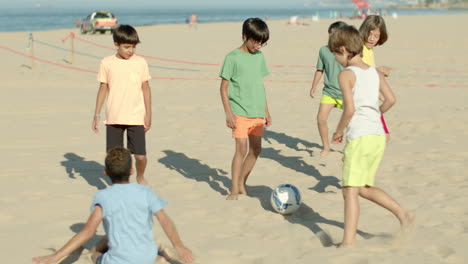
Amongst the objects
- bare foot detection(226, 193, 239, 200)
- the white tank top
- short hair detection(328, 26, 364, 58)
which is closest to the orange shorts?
bare foot detection(226, 193, 239, 200)

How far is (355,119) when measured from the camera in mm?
4305

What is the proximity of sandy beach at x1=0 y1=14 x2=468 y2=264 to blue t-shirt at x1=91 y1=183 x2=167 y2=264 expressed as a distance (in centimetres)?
88

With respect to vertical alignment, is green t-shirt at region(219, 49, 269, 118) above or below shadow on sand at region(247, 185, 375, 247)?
above

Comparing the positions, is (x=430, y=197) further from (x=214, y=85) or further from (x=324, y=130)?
(x=214, y=85)

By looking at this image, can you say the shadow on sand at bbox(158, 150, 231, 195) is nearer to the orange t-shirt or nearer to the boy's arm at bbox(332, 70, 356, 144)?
the orange t-shirt

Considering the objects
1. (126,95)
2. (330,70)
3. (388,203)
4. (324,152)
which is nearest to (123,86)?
(126,95)

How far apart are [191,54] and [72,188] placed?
16423mm

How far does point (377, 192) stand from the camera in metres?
4.48

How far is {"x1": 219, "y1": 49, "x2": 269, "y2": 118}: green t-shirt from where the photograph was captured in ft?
18.3

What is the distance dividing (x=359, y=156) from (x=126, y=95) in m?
2.32

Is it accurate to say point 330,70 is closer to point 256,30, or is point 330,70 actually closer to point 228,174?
point 228,174

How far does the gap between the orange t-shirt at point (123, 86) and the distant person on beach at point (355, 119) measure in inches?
79.4

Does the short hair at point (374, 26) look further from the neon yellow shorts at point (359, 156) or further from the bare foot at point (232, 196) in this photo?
the bare foot at point (232, 196)

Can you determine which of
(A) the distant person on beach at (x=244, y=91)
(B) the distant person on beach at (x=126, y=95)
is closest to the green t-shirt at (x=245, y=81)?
(A) the distant person on beach at (x=244, y=91)
